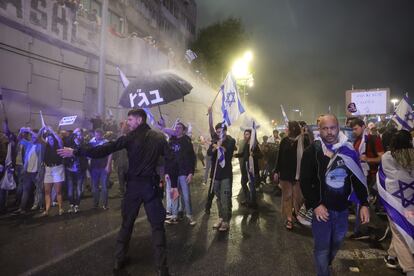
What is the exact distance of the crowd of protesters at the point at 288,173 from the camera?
10.6 feet

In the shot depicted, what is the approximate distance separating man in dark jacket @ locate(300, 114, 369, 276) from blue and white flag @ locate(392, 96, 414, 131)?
565 cm

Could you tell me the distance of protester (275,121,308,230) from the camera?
6.43 meters

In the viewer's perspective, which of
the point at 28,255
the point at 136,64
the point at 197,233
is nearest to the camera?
the point at 28,255

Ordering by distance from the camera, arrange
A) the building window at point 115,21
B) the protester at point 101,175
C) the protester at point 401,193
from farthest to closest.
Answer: the building window at point 115,21 < the protester at point 101,175 < the protester at point 401,193

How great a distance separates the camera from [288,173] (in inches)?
255

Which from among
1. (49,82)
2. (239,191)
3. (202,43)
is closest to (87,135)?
(49,82)

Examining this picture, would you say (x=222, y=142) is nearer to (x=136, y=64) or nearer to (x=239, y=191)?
(x=239, y=191)

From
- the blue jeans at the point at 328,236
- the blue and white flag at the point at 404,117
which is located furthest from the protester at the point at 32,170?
the blue and white flag at the point at 404,117

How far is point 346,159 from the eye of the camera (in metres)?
3.18

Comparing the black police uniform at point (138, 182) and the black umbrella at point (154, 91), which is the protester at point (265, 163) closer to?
the black umbrella at point (154, 91)

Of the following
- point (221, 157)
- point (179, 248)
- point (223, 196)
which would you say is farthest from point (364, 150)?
point (179, 248)

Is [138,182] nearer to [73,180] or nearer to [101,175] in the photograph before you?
[101,175]

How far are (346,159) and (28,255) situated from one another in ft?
15.2

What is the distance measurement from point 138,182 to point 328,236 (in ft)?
7.78
